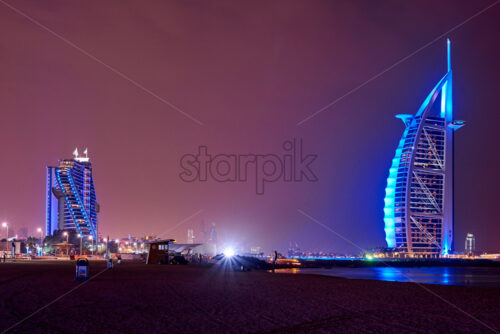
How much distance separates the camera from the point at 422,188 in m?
169

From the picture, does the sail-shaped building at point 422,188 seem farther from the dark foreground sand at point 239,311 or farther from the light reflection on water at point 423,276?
the dark foreground sand at point 239,311

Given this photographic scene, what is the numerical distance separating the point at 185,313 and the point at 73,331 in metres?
3.53

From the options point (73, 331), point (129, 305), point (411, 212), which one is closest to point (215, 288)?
point (129, 305)

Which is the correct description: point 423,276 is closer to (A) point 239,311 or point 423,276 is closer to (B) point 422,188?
(A) point 239,311

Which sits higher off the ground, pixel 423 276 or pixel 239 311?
pixel 239 311

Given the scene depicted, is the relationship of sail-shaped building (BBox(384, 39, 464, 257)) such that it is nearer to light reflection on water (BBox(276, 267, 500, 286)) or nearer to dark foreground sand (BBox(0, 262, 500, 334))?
light reflection on water (BBox(276, 267, 500, 286))

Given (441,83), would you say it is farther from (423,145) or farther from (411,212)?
(411,212)

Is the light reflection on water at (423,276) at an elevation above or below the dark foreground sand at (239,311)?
below

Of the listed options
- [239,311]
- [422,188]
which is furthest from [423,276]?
[422,188]

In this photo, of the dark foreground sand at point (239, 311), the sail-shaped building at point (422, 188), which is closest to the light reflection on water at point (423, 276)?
the dark foreground sand at point (239, 311)

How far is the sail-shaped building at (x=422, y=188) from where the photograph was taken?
166 metres

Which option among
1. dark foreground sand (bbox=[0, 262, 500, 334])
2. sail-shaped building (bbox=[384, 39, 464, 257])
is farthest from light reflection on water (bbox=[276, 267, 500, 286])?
sail-shaped building (bbox=[384, 39, 464, 257])

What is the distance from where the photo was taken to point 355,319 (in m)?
13.1

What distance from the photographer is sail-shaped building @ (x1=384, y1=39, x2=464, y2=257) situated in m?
166
